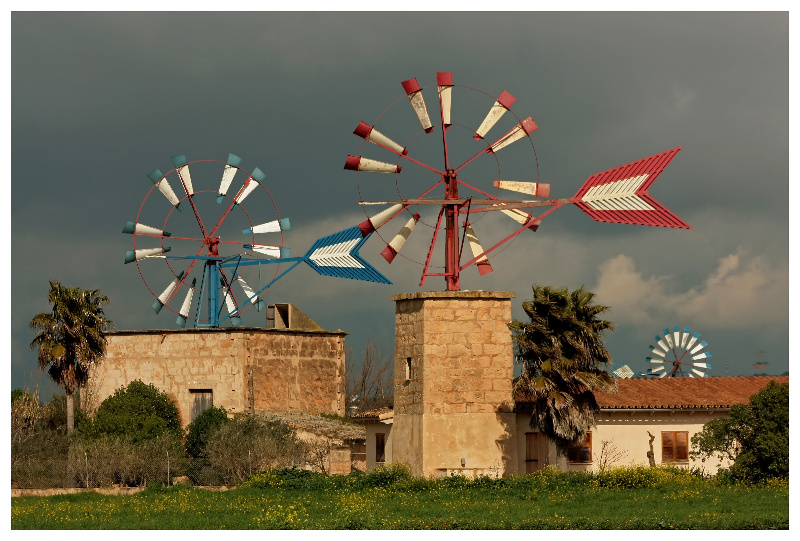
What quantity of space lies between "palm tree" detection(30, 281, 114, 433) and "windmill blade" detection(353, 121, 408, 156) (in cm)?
1458

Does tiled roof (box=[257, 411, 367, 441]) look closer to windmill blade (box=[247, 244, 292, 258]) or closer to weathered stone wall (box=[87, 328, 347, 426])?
weathered stone wall (box=[87, 328, 347, 426])

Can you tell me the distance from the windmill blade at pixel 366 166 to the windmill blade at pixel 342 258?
92.4 inches

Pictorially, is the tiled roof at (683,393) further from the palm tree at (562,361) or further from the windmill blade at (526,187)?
the windmill blade at (526,187)

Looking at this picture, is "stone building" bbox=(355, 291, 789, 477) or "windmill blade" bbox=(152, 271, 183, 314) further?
"windmill blade" bbox=(152, 271, 183, 314)

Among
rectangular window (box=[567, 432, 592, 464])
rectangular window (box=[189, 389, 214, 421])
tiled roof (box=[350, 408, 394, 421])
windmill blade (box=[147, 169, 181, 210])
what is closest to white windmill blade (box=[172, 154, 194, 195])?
windmill blade (box=[147, 169, 181, 210])

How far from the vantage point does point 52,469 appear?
40906mm

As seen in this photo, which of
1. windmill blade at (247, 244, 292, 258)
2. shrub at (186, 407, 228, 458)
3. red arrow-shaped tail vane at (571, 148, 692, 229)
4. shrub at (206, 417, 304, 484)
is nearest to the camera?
red arrow-shaped tail vane at (571, 148, 692, 229)

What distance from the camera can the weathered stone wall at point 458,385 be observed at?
117ft

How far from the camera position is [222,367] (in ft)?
165

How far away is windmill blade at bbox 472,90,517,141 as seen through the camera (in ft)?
120

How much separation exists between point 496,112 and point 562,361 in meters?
8.10

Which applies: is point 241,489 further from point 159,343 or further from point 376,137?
point 159,343

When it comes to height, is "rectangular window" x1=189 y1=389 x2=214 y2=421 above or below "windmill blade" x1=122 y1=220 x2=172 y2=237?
below

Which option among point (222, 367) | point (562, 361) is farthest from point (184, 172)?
point (562, 361)
